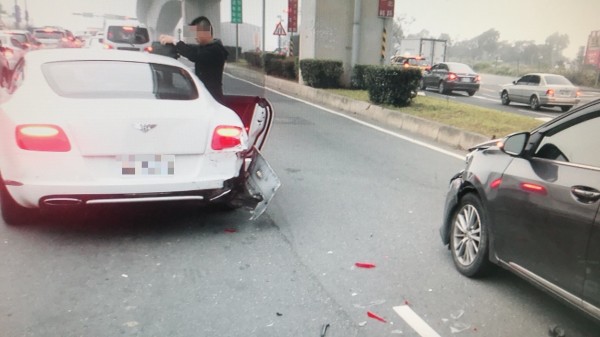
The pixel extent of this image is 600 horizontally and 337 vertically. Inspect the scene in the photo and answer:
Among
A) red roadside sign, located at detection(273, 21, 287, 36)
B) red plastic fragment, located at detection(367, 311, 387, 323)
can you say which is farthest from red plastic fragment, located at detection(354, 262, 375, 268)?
red roadside sign, located at detection(273, 21, 287, 36)

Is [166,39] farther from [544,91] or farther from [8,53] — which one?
[544,91]

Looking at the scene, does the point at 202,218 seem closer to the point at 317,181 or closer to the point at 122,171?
the point at 122,171

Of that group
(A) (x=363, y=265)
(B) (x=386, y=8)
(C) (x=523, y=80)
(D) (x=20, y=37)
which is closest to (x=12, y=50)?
(D) (x=20, y=37)

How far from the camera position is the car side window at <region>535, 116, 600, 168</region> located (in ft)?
9.59

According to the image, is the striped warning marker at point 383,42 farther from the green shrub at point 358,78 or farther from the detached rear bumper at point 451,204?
the detached rear bumper at point 451,204

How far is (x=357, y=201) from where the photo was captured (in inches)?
230

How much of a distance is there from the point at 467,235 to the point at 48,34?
547 cm

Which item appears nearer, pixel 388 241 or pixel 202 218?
pixel 388 241

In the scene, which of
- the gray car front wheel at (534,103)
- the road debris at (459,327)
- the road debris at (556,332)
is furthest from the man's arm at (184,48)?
the gray car front wheel at (534,103)

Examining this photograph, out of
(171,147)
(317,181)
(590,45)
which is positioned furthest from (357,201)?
(590,45)

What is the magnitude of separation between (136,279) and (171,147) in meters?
1.09

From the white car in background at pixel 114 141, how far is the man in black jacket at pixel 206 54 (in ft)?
4.38

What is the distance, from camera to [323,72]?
18906mm

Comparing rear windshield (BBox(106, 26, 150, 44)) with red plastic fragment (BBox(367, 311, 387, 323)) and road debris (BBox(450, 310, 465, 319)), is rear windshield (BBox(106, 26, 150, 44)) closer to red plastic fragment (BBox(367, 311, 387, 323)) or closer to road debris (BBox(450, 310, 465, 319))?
red plastic fragment (BBox(367, 311, 387, 323))
